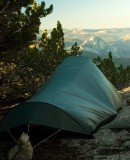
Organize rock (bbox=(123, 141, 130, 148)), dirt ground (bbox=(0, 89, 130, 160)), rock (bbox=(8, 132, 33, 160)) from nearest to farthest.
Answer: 1. rock (bbox=(8, 132, 33, 160))
2. dirt ground (bbox=(0, 89, 130, 160))
3. rock (bbox=(123, 141, 130, 148))

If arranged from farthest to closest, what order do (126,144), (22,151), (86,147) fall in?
(86,147) → (126,144) → (22,151)

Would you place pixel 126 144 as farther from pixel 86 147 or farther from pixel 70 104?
pixel 70 104

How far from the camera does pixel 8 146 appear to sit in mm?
14391

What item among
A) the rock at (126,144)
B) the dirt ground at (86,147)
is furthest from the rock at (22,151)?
the rock at (126,144)

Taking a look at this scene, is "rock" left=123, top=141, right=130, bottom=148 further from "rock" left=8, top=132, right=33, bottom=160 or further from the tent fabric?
"rock" left=8, top=132, right=33, bottom=160

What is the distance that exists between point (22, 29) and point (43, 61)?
186 inches

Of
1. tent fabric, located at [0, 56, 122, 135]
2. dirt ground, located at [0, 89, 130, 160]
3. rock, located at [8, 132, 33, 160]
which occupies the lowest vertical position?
dirt ground, located at [0, 89, 130, 160]

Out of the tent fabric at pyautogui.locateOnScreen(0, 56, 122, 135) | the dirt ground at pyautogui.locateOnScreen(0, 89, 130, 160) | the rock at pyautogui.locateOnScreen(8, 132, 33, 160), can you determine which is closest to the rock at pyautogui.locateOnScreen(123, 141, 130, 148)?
the dirt ground at pyautogui.locateOnScreen(0, 89, 130, 160)

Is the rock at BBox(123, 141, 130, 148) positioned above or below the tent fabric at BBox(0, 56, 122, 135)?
below

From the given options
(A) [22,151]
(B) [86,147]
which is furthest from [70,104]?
(A) [22,151]

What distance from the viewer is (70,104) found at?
1343 centimetres

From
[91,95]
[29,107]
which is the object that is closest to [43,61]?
[91,95]

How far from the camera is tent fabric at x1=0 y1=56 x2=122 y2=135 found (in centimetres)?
1241

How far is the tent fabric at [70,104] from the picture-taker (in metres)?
12.4
